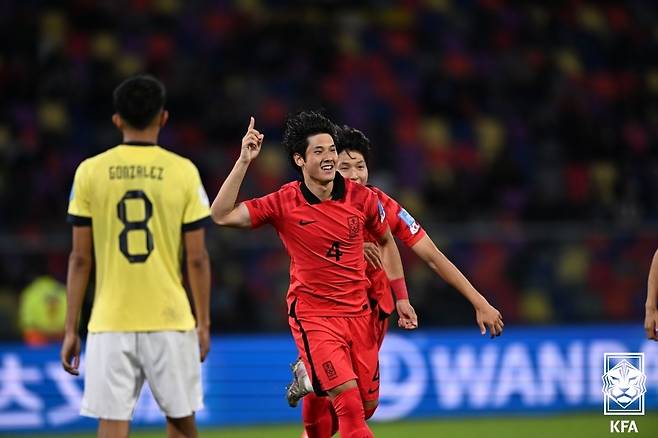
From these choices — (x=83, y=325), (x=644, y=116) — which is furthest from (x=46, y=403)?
(x=644, y=116)

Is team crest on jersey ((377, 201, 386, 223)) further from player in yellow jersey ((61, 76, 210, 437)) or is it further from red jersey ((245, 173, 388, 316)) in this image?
player in yellow jersey ((61, 76, 210, 437))

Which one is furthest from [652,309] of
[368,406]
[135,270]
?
[135,270]

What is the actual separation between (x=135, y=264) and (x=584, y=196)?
11.6 metres

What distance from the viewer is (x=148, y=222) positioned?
590 centimetres

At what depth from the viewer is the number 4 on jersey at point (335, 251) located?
6.95m

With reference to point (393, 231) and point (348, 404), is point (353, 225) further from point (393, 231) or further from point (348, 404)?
point (348, 404)

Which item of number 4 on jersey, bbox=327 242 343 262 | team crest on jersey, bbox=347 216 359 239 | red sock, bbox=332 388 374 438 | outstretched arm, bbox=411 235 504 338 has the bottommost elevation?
red sock, bbox=332 388 374 438

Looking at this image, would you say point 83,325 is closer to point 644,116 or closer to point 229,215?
point 229,215

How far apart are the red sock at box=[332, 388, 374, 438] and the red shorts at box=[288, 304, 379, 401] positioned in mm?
89

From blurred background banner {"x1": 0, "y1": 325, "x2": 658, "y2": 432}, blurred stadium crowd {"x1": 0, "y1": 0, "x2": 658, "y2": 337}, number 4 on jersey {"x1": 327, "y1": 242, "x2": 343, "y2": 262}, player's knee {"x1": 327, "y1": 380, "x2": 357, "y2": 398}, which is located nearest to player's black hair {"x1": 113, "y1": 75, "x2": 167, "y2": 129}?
number 4 on jersey {"x1": 327, "y1": 242, "x2": 343, "y2": 262}

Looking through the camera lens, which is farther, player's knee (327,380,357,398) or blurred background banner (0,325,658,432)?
blurred background banner (0,325,658,432)

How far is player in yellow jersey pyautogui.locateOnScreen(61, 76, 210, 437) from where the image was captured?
19.3ft

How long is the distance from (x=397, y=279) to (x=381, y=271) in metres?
0.18

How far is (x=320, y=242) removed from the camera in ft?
22.8
